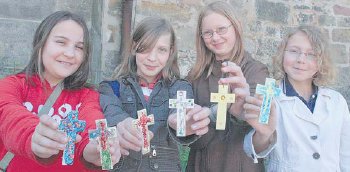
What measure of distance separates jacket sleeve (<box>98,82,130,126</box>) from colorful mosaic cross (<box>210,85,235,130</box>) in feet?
1.43

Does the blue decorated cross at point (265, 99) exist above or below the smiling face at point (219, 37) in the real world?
below

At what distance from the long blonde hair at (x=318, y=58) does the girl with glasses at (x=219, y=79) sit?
0.23 m

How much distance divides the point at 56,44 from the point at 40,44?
0.09 m

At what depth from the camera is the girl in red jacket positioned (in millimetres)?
1854

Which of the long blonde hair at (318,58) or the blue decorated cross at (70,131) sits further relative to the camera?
the long blonde hair at (318,58)

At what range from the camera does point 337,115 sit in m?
2.46

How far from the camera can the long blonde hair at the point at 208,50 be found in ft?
8.04

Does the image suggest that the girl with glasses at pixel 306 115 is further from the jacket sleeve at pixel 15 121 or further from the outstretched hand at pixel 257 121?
the jacket sleeve at pixel 15 121

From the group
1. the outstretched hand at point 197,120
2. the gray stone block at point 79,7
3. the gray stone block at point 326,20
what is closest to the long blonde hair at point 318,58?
the outstretched hand at point 197,120

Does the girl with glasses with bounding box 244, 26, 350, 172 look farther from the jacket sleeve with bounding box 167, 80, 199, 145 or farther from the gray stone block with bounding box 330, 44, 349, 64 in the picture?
the gray stone block with bounding box 330, 44, 349, 64

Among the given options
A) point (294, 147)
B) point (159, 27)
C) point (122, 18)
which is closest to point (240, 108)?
point (294, 147)

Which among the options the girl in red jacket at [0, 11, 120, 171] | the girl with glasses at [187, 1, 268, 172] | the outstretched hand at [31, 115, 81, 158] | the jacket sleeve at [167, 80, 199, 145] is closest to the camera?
the outstretched hand at [31, 115, 81, 158]

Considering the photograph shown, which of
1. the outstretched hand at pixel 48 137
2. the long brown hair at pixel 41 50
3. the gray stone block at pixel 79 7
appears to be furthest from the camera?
the gray stone block at pixel 79 7

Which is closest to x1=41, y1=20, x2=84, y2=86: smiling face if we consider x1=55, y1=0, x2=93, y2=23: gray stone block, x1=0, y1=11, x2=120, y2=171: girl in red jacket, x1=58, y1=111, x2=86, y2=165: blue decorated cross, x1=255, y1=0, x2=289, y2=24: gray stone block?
x1=0, y1=11, x2=120, y2=171: girl in red jacket
